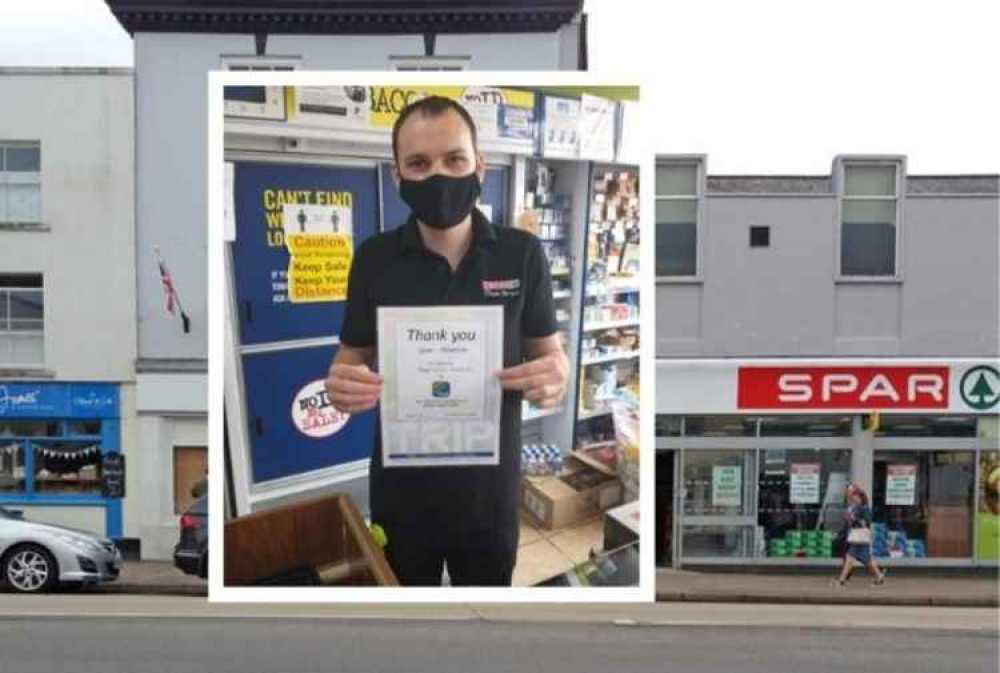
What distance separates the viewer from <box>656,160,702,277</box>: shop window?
47.0ft

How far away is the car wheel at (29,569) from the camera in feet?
39.8

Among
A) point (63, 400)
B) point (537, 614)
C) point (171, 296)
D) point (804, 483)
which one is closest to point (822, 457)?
point (804, 483)

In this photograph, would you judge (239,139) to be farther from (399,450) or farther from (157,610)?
(157,610)

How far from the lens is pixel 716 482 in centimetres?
1431

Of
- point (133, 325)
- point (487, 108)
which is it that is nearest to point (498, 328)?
point (487, 108)

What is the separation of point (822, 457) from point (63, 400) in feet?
Result: 34.6

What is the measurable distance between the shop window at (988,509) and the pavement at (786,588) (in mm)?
356

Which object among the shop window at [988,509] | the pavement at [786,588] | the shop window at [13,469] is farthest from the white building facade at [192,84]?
the shop window at [988,509]

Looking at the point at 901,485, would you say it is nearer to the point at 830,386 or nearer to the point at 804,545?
the point at 804,545

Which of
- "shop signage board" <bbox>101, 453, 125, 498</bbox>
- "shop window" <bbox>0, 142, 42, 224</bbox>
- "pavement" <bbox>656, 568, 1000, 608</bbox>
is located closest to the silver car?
"shop signage board" <bbox>101, 453, 125, 498</bbox>

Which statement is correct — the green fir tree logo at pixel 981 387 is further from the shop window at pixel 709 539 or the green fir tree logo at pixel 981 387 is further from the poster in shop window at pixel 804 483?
the shop window at pixel 709 539

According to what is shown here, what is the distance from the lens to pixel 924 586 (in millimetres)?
13500

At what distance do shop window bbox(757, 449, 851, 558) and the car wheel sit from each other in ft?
28.4

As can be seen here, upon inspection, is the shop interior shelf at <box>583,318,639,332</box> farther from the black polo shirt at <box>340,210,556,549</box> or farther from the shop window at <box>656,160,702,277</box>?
the shop window at <box>656,160,702,277</box>
